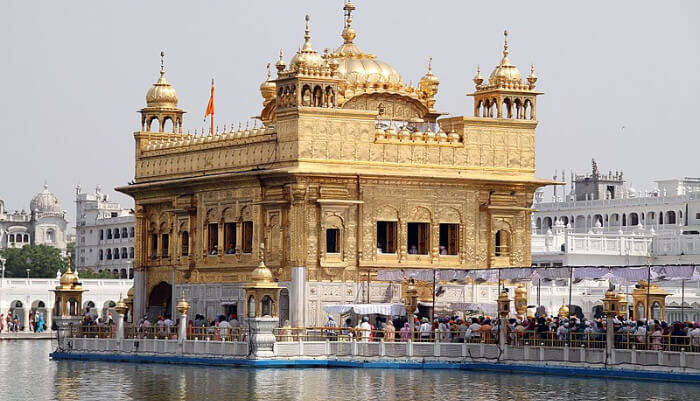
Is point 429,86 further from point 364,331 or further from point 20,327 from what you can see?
point 20,327

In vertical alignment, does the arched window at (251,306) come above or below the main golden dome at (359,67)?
below

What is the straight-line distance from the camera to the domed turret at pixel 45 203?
174 m

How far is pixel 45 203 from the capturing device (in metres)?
175

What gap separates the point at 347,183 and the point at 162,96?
9703 mm

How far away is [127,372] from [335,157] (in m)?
8.54

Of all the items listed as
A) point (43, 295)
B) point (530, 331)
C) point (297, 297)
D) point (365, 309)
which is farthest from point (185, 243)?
point (43, 295)

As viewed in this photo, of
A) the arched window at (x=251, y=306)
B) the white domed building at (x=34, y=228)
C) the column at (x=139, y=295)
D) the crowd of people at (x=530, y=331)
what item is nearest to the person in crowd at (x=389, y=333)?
the crowd of people at (x=530, y=331)

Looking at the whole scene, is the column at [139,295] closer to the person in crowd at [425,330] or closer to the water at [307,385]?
the water at [307,385]

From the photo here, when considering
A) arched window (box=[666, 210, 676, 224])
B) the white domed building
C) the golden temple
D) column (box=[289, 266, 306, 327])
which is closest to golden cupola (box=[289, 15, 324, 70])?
the golden temple

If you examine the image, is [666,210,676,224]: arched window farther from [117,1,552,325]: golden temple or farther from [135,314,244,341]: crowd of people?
[135,314,244,341]: crowd of people

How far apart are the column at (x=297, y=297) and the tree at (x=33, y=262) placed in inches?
3497

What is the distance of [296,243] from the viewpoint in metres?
44.6

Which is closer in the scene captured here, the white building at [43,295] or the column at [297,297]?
the column at [297,297]

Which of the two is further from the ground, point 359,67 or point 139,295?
point 359,67
